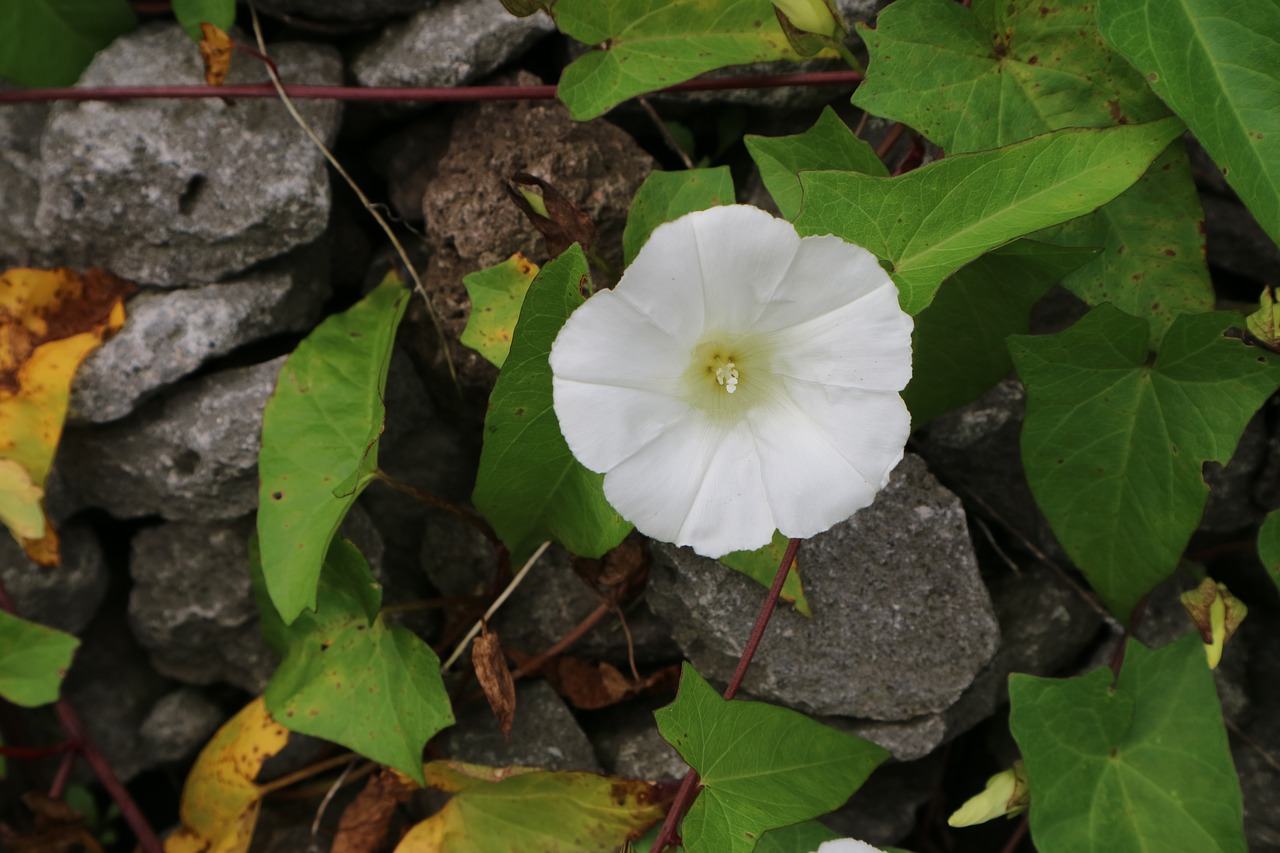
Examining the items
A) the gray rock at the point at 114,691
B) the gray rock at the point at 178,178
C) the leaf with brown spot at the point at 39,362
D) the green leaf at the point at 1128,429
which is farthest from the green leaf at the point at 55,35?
the green leaf at the point at 1128,429

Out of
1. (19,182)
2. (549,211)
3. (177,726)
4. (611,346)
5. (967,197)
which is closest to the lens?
(611,346)

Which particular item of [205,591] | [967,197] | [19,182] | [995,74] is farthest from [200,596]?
[995,74]

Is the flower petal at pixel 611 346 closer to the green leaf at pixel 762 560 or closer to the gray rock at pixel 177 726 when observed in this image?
the green leaf at pixel 762 560

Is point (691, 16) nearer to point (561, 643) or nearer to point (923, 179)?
point (923, 179)

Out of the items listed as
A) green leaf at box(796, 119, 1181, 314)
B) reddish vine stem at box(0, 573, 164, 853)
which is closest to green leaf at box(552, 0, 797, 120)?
green leaf at box(796, 119, 1181, 314)

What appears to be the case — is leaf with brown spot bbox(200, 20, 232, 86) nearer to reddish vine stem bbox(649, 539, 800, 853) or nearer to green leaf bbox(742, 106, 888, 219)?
green leaf bbox(742, 106, 888, 219)

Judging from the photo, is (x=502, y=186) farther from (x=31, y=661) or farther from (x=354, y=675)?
(x=31, y=661)
